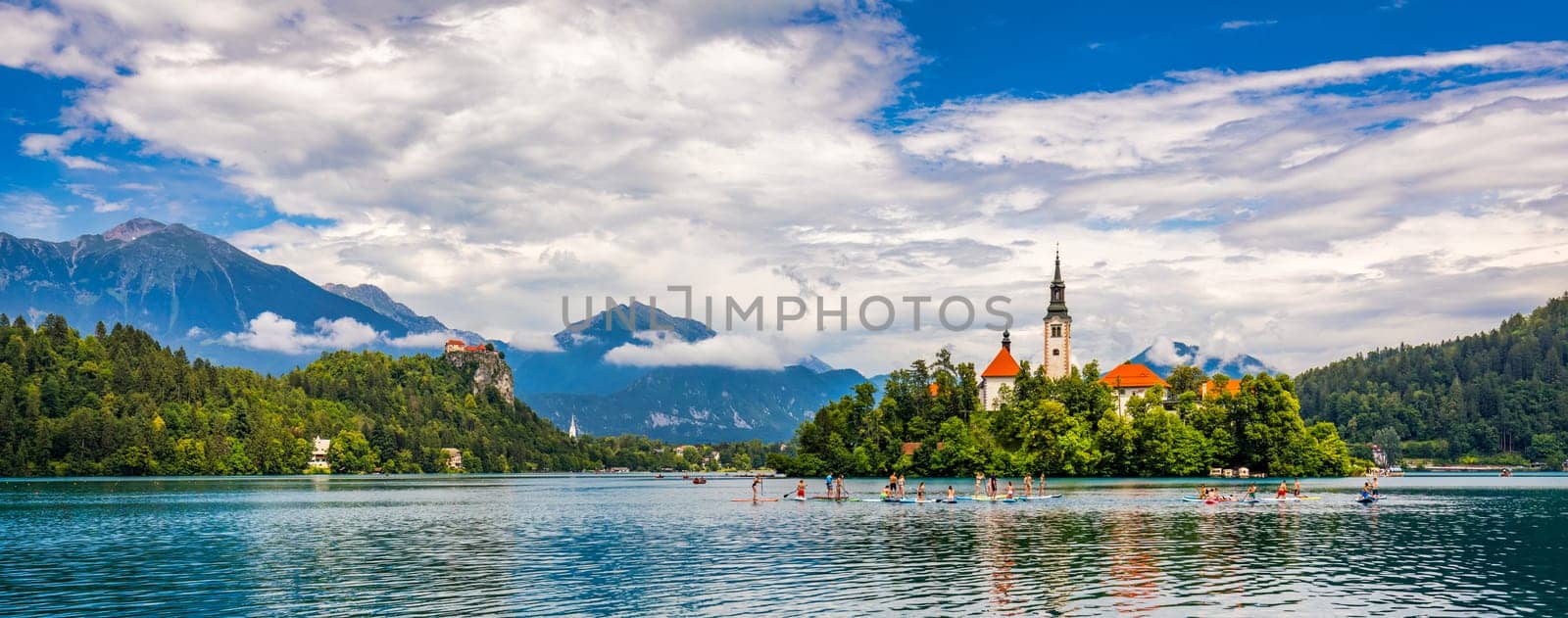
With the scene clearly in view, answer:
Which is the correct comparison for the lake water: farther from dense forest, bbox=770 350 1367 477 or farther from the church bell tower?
the church bell tower

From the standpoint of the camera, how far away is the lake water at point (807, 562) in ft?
117

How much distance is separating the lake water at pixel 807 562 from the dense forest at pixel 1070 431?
6767cm

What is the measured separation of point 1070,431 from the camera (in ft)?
513

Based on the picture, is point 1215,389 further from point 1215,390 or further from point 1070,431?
point 1070,431

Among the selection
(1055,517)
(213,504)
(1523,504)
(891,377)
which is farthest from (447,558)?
(891,377)

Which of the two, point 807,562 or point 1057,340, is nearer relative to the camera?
point 807,562

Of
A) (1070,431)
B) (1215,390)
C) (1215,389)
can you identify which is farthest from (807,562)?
(1215,389)

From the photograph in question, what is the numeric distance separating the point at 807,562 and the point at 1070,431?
11570 centimetres

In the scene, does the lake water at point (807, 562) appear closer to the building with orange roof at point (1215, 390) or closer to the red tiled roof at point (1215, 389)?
the building with orange roof at point (1215, 390)

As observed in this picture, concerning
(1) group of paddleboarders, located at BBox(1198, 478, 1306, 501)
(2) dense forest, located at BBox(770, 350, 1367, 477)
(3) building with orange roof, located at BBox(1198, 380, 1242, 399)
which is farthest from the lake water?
(3) building with orange roof, located at BBox(1198, 380, 1242, 399)

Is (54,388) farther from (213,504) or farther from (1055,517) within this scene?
(1055,517)

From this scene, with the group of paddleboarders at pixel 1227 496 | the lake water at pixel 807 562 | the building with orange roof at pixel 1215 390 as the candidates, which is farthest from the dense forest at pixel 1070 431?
the lake water at pixel 807 562

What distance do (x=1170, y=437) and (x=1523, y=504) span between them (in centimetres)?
6416

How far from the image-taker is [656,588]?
3956 cm
